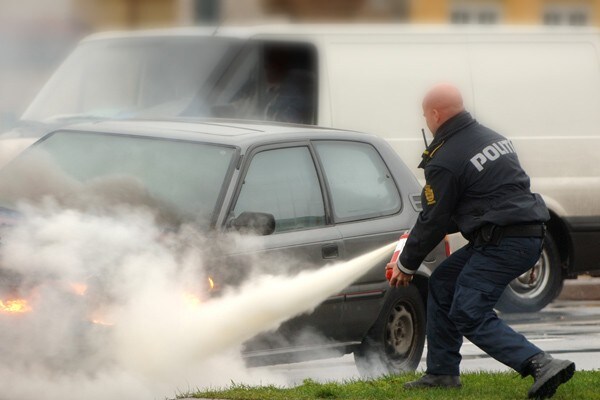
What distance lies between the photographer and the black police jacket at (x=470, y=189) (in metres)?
7.76

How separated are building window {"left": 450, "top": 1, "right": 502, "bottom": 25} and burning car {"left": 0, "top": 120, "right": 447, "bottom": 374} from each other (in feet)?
68.3

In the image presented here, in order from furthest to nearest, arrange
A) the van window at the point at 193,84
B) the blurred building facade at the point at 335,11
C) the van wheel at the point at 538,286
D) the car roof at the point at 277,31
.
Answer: the van wheel at the point at 538,286 < the car roof at the point at 277,31 < the van window at the point at 193,84 < the blurred building facade at the point at 335,11

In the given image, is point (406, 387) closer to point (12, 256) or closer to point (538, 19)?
point (12, 256)

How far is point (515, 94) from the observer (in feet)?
43.0

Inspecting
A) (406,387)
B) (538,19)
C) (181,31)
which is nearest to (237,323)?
(406,387)

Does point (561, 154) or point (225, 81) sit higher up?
point (225, 81)

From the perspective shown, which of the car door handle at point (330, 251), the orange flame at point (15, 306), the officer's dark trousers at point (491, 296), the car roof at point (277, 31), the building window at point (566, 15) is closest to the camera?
the orange flame at point (15, 306)

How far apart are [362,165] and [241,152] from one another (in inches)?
46.9

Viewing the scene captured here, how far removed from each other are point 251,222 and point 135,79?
4.79 metres

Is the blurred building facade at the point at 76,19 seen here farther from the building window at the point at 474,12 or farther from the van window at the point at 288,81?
the building window at the point at 474,12

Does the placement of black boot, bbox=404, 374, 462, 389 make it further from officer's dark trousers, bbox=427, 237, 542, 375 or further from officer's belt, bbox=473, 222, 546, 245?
officer's belt, bbox=473, 222, 546, 245

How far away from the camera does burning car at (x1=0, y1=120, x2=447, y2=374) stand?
826cm

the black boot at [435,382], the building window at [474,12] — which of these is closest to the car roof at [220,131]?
the black boot at [435,382]

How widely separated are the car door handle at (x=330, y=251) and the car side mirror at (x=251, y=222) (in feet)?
1.91
